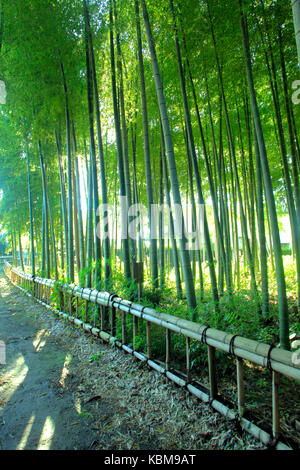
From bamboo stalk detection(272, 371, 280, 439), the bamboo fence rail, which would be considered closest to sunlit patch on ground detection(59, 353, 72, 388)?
the bamboo fence rail

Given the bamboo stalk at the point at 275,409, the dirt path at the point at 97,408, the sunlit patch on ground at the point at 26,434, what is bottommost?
the dirt path at the point at 97,408

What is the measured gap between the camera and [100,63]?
14.5 feet

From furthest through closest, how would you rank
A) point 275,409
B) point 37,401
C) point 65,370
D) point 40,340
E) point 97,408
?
point 40,340, point 65,370, point 37,401, point 97,408, point 275,409

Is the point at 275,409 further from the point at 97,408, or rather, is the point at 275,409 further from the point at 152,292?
the point at 152,292

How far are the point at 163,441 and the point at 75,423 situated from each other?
61 cm

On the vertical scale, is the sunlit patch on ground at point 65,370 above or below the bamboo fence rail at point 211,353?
below

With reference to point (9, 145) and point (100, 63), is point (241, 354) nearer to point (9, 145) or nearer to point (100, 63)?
point (100, 63)

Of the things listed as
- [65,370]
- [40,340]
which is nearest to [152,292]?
[65,370]

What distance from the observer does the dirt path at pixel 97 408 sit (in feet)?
4.97

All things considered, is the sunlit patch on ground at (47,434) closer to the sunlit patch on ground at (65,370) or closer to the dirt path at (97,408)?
the dirt path at (97,408)

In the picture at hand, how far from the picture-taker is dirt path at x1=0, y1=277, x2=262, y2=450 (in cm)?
152

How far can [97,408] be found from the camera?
6.22 feet

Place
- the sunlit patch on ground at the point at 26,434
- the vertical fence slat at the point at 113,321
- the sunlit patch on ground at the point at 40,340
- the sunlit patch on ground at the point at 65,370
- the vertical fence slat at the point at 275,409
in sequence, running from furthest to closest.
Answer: the sunlit patch on ground at the point at 40,340, the vertical fence slat at the point at 113,321, the sunlit patch on ground at the point at 65,370, the sunlit patch on ground at the point at 26,434, the vertical fence slat at the point at 275,409

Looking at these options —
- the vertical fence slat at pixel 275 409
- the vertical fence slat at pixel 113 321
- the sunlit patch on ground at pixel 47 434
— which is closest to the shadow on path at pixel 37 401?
the sunlit patch on ground at pixel 47 434
